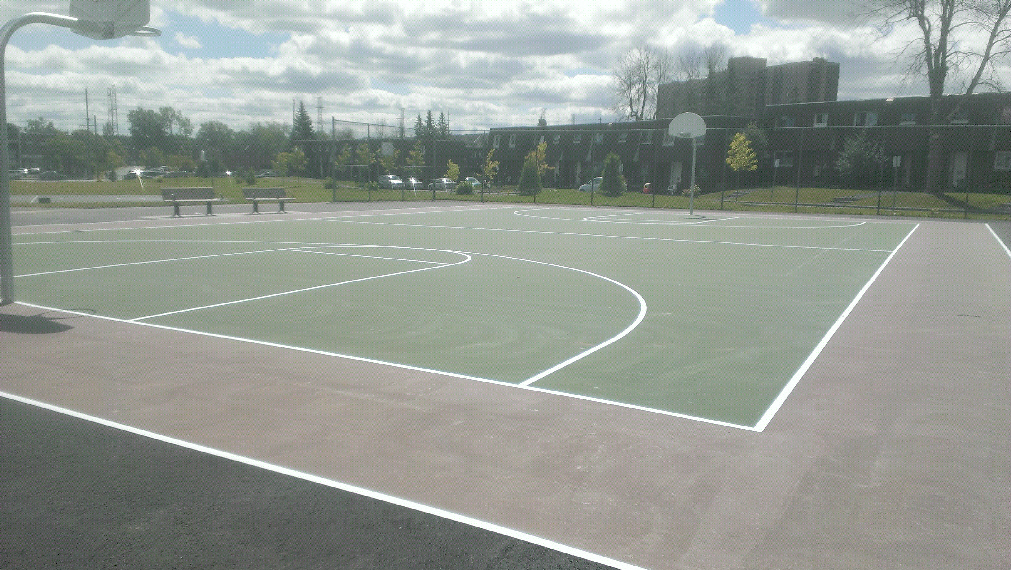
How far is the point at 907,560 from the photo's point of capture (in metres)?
3.74

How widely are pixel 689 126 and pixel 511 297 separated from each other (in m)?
22.6

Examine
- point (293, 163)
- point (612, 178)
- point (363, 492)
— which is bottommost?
point (363, 492)

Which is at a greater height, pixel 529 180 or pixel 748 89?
pixel 748 89

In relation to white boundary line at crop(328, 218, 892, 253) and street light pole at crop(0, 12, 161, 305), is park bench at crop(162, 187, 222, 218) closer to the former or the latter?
white boundary line at crop(328, 218, 892, 253)

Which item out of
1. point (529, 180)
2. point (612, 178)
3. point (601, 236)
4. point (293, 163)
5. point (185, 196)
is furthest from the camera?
Answer: point (293, 163)

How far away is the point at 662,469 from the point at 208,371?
4.15 meters

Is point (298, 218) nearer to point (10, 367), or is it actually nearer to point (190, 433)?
point (10, 367)

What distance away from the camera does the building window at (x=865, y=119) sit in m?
56.2

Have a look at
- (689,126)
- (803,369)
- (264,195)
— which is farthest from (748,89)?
(803,369)

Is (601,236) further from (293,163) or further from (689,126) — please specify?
(293,163)

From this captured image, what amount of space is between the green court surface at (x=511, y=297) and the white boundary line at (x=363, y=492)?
231 cm

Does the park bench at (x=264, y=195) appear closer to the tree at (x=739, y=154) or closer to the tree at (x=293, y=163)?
the tree at (x=739, y=154)

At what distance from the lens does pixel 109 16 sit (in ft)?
32.4

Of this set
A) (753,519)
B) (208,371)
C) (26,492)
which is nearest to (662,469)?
(753,519)
